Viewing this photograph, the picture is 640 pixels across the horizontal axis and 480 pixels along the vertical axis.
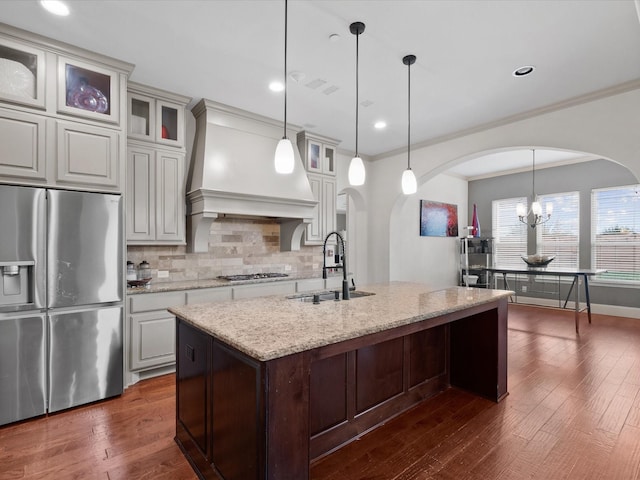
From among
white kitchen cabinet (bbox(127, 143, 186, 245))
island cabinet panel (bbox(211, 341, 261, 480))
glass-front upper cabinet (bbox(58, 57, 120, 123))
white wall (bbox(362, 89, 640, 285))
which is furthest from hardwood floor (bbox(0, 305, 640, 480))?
glass-front upper cabinet (bbox(58, 57, 120, 123))

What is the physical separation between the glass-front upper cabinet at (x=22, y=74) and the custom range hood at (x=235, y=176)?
1390mm

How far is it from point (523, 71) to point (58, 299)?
438 cm

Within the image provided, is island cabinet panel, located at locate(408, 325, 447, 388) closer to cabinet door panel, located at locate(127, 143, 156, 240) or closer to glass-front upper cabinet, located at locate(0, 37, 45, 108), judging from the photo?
cabinet door panel, located at locate(127, 143, 156, 240)

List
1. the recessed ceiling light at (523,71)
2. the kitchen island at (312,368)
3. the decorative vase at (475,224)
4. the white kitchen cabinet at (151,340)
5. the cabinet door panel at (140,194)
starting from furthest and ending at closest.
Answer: the decorative vase at (475,224) → the cabinet door panel at (140,194) → the white kitchen cabinet at (151,340) → the recessed ceiling light at (523,71) → the kitchen island at (312,368)

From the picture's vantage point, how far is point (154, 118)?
335 centimetres

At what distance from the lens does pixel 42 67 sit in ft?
8.21

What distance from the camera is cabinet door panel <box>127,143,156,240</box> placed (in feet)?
10.5

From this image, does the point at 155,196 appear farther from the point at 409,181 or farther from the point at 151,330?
the point at 409,181

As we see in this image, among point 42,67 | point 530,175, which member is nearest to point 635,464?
point 42,67

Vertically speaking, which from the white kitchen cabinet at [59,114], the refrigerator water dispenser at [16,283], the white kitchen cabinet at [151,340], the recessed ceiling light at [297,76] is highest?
the recessed ceiling light at [297,76]

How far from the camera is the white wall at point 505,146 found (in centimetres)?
322

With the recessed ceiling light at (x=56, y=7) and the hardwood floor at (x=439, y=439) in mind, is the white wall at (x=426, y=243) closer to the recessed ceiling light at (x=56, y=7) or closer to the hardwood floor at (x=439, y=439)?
the hardwood floor at (x=439, y=439)

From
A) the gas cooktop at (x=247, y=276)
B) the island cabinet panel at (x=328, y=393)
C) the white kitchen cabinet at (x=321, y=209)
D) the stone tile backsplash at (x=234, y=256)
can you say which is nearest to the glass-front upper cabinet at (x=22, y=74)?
the stone tile backsplash at (x=234, y=256)

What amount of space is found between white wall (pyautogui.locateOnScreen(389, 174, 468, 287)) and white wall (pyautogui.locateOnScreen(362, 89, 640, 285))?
0.06m
